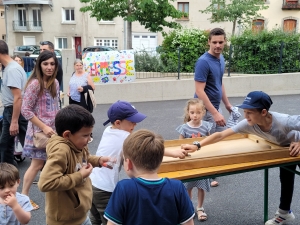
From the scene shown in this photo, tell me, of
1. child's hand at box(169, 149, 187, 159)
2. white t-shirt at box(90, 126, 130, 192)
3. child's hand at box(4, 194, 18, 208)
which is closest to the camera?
child's hand at box(4, 194, 18, 208)

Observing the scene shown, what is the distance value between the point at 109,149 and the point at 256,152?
1.24 m

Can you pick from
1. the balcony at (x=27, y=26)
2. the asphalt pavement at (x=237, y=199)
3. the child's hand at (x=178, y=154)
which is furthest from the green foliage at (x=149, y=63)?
the balcony at (x=27, y=26)

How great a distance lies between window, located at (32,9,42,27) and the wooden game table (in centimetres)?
3708

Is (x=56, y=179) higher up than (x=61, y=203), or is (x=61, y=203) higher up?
(x=56, y=179)

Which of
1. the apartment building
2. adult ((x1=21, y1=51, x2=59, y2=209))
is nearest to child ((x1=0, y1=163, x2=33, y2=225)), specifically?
adult ((x1=21, y1=51, x2=59, y2=209))

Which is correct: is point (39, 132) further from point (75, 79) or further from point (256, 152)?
point (75, 79)

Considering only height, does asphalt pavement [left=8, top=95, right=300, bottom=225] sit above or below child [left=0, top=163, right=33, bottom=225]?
below

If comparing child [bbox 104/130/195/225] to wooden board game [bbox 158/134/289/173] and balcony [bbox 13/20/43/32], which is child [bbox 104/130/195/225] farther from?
balcony [bbox 13/20/43/32]

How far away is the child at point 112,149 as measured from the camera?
2.75m

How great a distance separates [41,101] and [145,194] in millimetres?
2364

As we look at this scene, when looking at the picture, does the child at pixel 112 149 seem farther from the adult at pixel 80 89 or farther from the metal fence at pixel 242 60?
the metal fence at pixel 242 60

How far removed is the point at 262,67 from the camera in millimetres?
12617

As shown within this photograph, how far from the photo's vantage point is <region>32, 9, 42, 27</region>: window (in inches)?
1476

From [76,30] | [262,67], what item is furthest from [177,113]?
[76,30]
